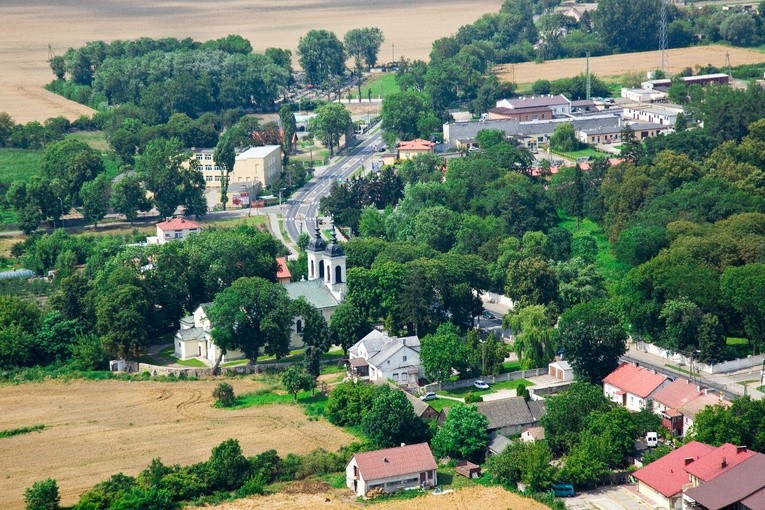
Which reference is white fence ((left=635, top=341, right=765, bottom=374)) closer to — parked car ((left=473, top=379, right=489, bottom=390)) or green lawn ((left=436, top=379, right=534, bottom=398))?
green lawn ((left=436, top=379, right=534, bottom=398))

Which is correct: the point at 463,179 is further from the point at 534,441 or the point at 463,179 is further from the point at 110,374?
the point at 534,441

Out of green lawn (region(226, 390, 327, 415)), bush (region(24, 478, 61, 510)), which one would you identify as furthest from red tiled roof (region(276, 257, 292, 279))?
bush (region(24, 478, 61, 510))

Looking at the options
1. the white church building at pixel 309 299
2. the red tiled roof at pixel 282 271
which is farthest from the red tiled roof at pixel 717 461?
the red tiled roof at pixel 282 271

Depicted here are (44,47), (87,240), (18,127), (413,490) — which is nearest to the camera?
(413,490)

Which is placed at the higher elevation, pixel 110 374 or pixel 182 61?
pixel 182 61

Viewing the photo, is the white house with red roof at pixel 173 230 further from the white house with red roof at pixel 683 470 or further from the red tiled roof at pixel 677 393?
the white house with red roof at pixel 683 470

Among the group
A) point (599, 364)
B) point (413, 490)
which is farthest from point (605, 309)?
point (413, 490)
